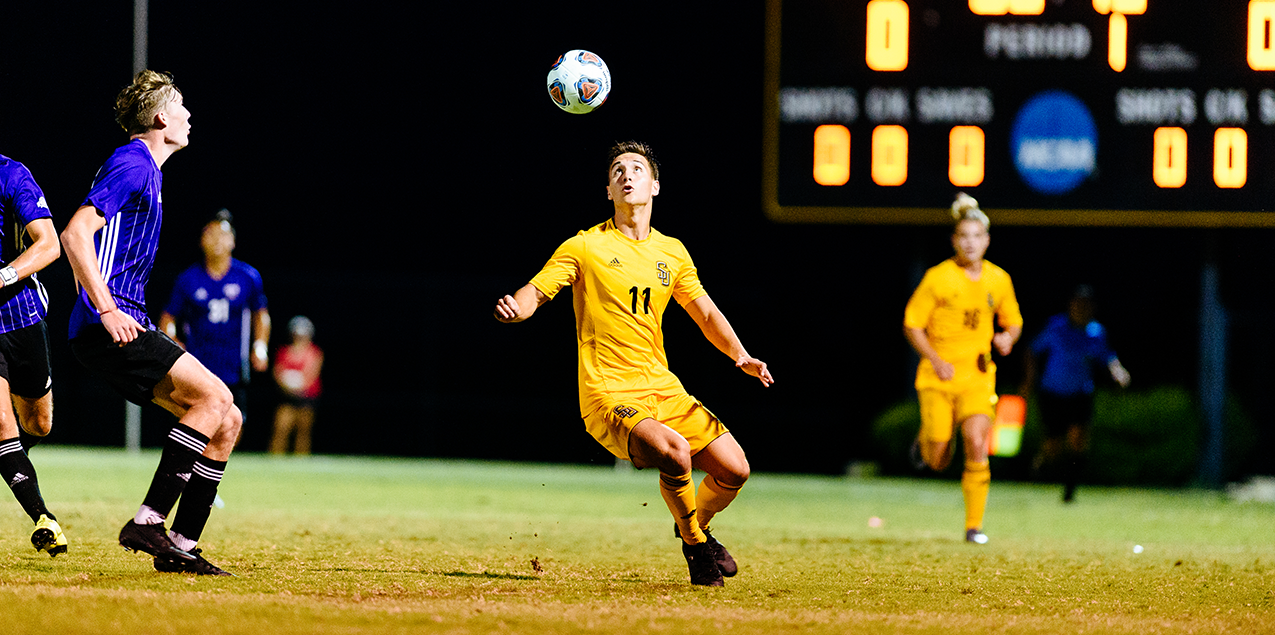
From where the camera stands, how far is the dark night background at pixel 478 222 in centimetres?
2220

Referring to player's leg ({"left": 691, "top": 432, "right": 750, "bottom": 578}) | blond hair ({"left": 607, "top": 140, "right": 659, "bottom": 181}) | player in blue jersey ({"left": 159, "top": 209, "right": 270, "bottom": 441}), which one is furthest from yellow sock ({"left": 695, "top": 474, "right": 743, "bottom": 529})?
player in blue jersey ({"left": 159, "top": 209, "right": 270, "bottom": 441})

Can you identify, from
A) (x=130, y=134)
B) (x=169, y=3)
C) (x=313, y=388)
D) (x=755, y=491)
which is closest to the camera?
(x=130, y=134)

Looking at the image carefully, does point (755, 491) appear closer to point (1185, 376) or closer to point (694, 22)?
point (1185, 376)

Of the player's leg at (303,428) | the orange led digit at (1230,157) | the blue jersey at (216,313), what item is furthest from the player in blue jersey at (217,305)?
the player's leg at (303,428)

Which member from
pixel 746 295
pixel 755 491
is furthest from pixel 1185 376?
pixel 755 491

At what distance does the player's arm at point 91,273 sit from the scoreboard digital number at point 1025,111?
848 cm

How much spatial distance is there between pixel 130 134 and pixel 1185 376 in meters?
17.6

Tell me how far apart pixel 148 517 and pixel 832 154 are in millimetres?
8784

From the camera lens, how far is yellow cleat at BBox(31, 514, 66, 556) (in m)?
6.71

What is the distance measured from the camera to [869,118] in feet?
45.3

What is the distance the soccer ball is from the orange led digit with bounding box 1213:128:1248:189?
763 cm

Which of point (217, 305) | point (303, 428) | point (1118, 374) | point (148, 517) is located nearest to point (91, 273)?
point (148, 517)

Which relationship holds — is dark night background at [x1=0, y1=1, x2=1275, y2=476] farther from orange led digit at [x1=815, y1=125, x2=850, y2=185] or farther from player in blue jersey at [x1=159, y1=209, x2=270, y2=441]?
player in blue jersey at [x1=159, y1=209, x2=270, y2=441]

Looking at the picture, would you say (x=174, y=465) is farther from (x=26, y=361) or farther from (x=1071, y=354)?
(x=1071, y=354)
